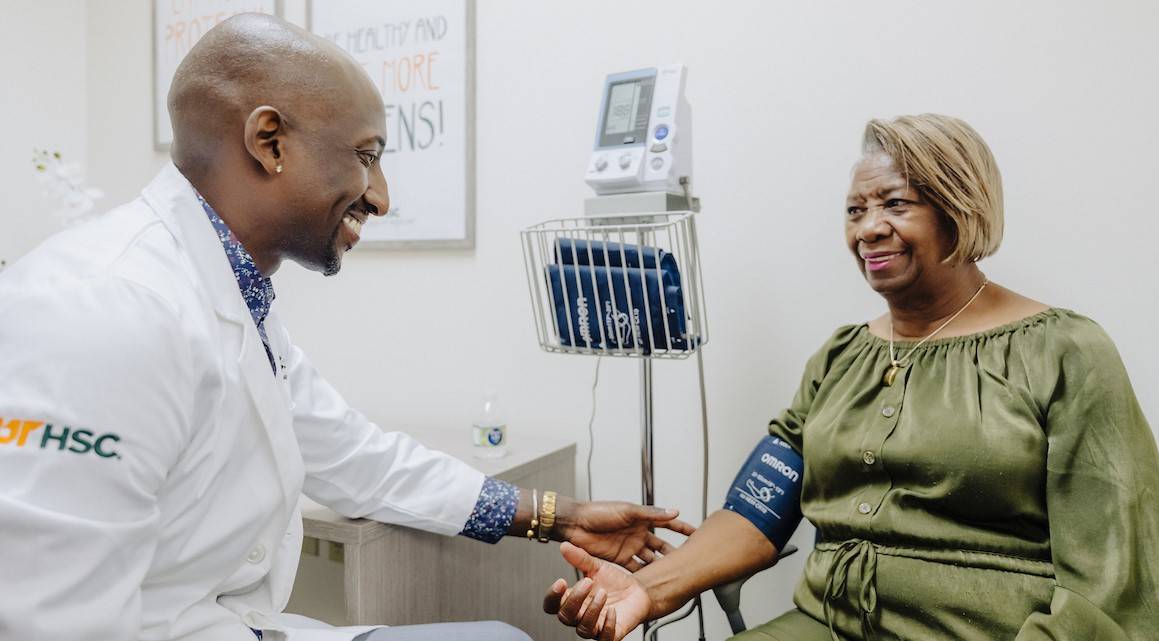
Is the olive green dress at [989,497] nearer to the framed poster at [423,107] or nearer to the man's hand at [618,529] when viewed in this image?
the man's hand at [618,529]

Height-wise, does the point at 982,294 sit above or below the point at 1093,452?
above

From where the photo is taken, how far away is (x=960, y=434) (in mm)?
1081

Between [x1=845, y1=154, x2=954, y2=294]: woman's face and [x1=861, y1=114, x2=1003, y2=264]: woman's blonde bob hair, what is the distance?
16 millimetres

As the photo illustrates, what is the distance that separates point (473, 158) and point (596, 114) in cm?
34

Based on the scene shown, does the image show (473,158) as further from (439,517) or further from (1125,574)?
(1125,574)

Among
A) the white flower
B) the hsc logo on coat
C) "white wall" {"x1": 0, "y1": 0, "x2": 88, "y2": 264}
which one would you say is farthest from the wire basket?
"white wall" {"x1": 0, "y1": 0, "x2": 88, "y2": 264}

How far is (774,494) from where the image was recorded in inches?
51.6

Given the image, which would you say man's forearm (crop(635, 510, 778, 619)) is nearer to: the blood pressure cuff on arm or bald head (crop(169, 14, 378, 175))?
the blood pressure cuff on arm

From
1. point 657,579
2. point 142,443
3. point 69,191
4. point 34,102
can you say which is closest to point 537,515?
point 657,579

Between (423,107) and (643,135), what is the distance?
0.90 m

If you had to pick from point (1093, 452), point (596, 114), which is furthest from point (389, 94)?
point (1093, 452)

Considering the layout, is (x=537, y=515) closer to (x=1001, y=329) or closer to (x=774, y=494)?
(x=774, y=494)

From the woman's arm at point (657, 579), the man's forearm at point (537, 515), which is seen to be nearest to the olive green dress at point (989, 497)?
the woman's arm at point (657, 579)

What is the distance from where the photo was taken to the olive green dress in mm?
988
